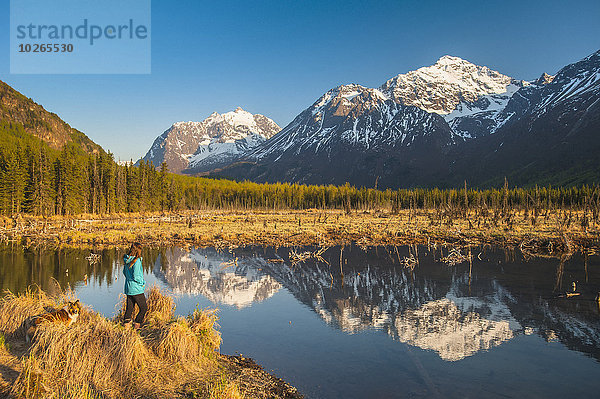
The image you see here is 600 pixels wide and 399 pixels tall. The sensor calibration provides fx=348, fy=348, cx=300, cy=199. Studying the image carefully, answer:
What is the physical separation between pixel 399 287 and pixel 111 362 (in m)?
Answer: 15.5

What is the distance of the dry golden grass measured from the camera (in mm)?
6906

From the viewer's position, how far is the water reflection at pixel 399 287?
43.1 feet

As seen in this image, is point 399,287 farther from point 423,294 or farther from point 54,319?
point 54,319

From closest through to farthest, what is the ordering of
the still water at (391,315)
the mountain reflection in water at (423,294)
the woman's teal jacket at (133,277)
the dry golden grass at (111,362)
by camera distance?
the dry golden grass at (111,362)
the still water at (391,315)
the woman's teal jacket at (133,277)
the mountain reflection in water at (423,294)

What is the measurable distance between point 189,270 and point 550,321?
21001 millimetres

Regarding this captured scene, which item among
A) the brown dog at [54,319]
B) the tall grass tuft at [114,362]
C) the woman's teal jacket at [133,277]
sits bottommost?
the tall grass tuft at [114,362]

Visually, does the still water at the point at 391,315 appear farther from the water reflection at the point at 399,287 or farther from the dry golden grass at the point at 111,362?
the dry golden grass at the point at 111,362

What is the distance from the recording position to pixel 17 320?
985cm

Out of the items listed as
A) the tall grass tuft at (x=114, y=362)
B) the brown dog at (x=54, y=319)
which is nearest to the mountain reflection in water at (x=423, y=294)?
the tall grass tuft at (x=114, y=362)

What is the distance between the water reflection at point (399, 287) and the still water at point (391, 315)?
8 cm

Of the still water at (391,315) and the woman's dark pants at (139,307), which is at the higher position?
the woman's dark pants at (139,307)

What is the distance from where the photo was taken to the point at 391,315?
14922 mm

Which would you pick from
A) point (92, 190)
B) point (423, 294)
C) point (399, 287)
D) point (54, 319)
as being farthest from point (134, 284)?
point (92, 190)

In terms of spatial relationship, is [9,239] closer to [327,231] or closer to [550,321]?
[327,231]
